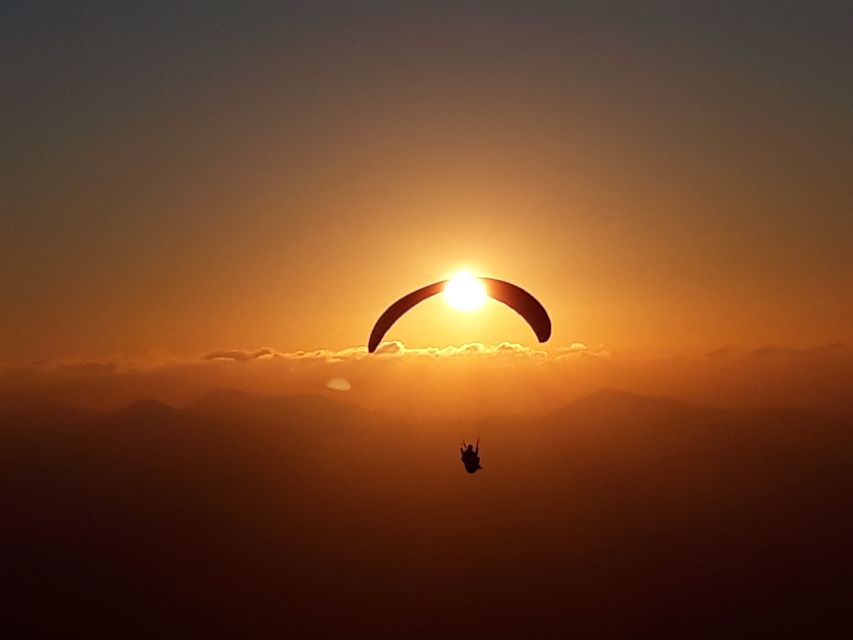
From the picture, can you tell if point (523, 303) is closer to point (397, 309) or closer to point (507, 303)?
point (507, 303)

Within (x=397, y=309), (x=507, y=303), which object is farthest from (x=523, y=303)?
(x=397, y=309)

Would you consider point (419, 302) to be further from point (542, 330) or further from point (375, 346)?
point (542, 330)

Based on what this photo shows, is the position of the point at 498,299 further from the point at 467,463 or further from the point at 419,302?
the point at 467,463

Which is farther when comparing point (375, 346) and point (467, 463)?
point (375, 346)

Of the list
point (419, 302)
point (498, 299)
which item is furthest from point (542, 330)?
point (419, 302)

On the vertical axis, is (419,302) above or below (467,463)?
above

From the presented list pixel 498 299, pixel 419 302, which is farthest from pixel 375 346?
pixel 498 299
